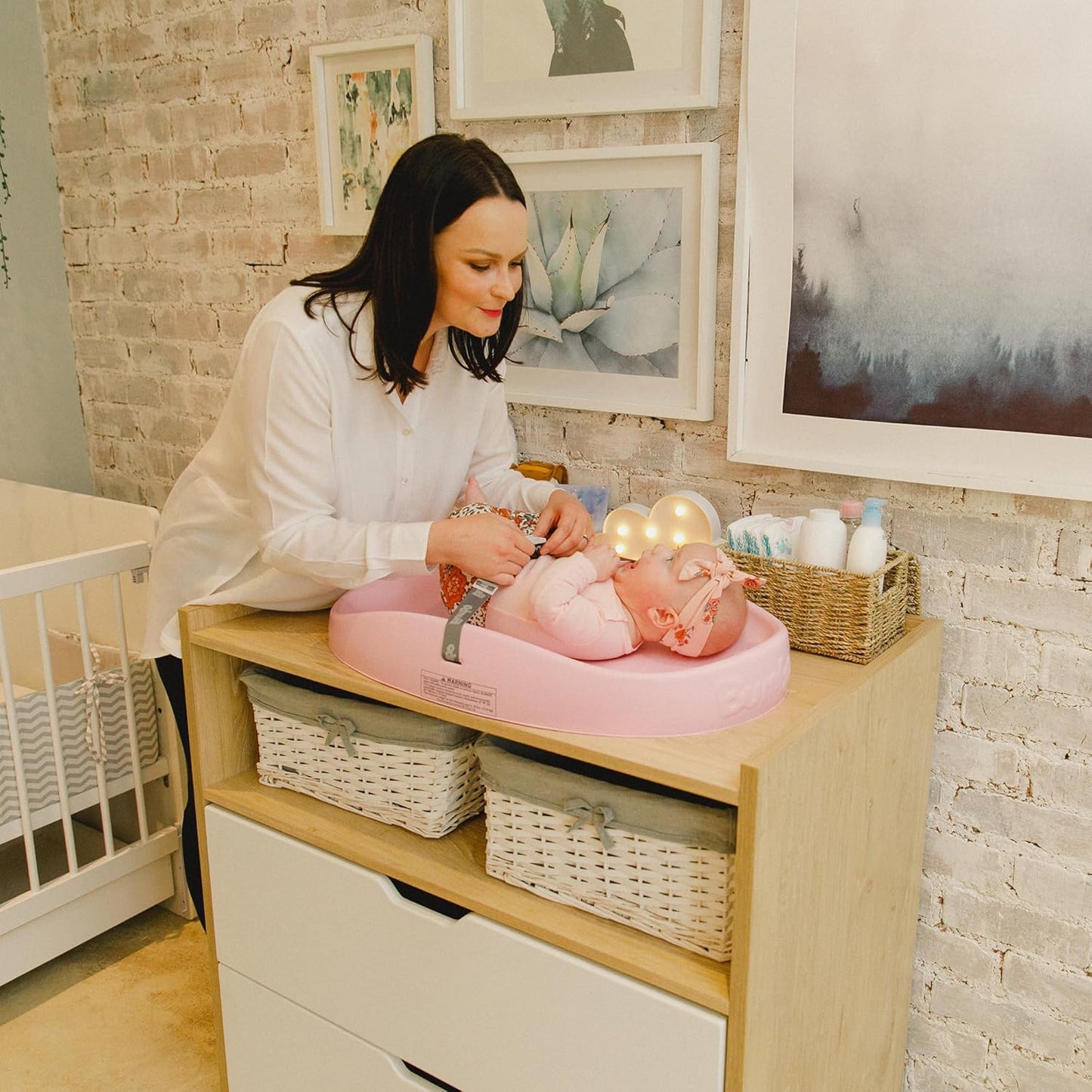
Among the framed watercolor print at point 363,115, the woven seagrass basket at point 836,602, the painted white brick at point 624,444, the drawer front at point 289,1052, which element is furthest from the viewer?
the framed watercolor print at point 363,115

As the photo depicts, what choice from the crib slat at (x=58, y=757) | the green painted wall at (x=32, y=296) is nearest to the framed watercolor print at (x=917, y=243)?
the crib slat at (x=58, y=757)

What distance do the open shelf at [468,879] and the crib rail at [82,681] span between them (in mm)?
507

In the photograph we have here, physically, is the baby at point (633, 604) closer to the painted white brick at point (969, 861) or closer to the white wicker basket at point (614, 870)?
the white wicker basket at point (614, 870)

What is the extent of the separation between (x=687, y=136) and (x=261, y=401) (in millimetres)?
710

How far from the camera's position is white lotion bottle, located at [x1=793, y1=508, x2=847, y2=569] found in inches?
54.3

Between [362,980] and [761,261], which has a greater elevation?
[761,261]

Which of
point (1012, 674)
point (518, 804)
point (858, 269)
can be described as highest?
point (858, 269)

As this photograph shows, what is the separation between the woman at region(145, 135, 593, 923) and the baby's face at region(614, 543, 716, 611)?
15 cm

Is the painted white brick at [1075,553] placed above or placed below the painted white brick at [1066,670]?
above

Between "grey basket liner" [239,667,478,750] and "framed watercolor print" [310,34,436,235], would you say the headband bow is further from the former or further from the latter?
"framed watercolor print" [310,34,436,235]

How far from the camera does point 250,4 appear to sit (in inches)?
80.0

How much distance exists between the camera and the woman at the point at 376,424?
4.46 ft

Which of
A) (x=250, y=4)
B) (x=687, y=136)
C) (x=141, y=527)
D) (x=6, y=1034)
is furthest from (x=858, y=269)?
(x=6, y=1034)

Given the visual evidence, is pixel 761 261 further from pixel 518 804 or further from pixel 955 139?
pixel 518 804
